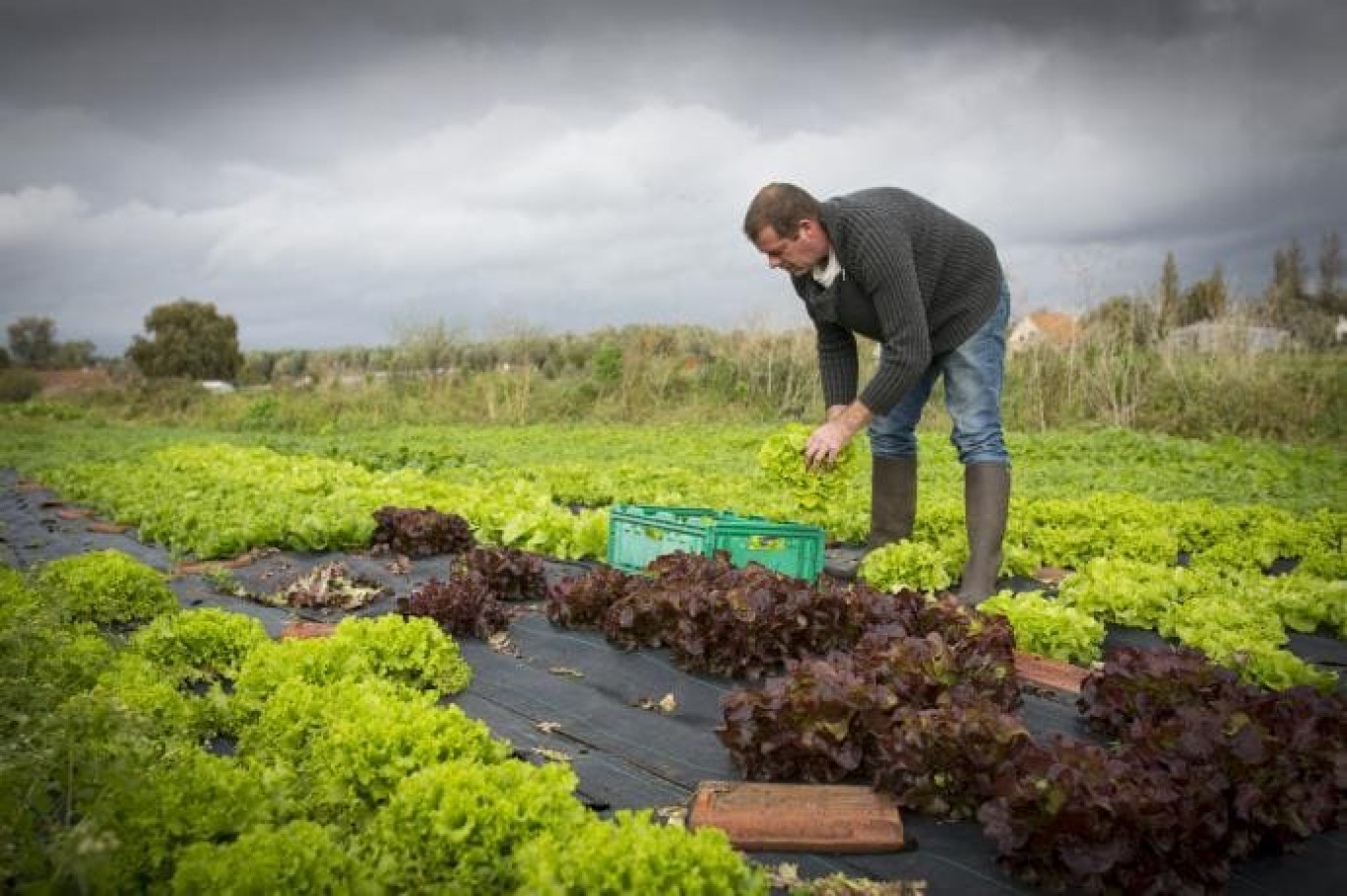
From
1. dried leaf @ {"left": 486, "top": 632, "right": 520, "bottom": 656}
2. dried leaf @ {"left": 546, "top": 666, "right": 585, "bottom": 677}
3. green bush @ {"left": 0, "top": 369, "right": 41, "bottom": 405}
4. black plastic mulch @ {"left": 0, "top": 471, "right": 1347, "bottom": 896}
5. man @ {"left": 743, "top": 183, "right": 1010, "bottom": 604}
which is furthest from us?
green bush @ {"left": 0, "top": 369, "right": 41, "bottom": 405}

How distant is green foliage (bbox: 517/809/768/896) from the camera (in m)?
2.32

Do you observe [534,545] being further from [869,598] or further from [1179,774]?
[1179,774]

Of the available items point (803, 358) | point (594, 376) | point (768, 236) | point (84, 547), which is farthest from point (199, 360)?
point (768, 236)

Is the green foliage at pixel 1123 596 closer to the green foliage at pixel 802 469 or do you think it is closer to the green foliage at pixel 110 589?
the green foliage at pixel 802 469

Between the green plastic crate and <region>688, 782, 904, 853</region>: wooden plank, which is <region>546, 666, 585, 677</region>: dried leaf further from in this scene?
<region>688, 782, 904, 853</region>: wooden plank

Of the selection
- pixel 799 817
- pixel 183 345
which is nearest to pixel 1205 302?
pixel 799 817

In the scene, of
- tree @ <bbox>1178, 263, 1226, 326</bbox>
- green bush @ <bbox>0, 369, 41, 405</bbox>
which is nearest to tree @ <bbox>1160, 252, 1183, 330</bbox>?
tree @ <bbox>1178, 263, 1226, 326</bbox>

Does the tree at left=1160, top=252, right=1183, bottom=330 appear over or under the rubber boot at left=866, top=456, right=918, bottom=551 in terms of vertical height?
over

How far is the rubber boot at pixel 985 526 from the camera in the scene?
5.62m

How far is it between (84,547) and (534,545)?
12.7 ft

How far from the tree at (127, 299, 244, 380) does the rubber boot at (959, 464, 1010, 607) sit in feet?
220

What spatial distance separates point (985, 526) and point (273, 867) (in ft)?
14.3

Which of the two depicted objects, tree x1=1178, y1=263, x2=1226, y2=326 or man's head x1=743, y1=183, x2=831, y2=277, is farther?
tree x1=1178, y1=263, x2=1226, y2=326

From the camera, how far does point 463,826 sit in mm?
2654
